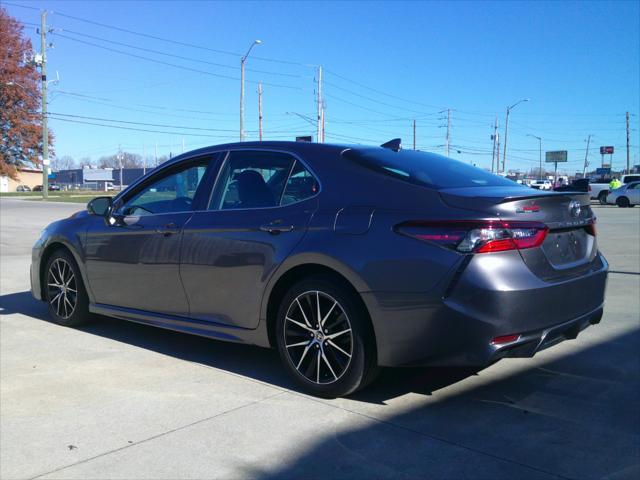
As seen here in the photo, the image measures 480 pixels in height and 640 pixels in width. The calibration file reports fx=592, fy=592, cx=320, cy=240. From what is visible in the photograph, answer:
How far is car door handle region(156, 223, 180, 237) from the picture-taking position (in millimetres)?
4648

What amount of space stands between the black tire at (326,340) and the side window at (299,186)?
0.59 metres

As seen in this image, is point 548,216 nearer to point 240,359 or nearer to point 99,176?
point 240,359

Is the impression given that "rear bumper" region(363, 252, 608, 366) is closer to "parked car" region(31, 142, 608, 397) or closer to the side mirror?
"parked car" region(31, 142, 608, 397)

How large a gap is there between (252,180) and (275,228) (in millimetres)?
577

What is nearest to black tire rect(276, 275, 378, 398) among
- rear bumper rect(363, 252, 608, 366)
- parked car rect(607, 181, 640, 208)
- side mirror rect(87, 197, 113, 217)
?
rear bumper rect(363, 252, 608, 366)

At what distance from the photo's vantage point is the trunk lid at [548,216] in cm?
336

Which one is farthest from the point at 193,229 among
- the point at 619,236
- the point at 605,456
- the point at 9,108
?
the point at 9,108

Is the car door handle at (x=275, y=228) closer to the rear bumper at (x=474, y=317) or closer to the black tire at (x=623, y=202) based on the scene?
the rear bumper at (x=474, y=317)

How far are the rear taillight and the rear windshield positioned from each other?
1.28ft

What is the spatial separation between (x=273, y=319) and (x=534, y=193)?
75.4 inches

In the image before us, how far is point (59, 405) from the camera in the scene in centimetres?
387

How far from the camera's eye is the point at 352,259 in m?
3.57

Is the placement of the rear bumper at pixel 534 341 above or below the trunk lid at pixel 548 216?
below

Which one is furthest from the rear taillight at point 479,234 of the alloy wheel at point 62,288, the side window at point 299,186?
the alloy wheel at point 62,288
